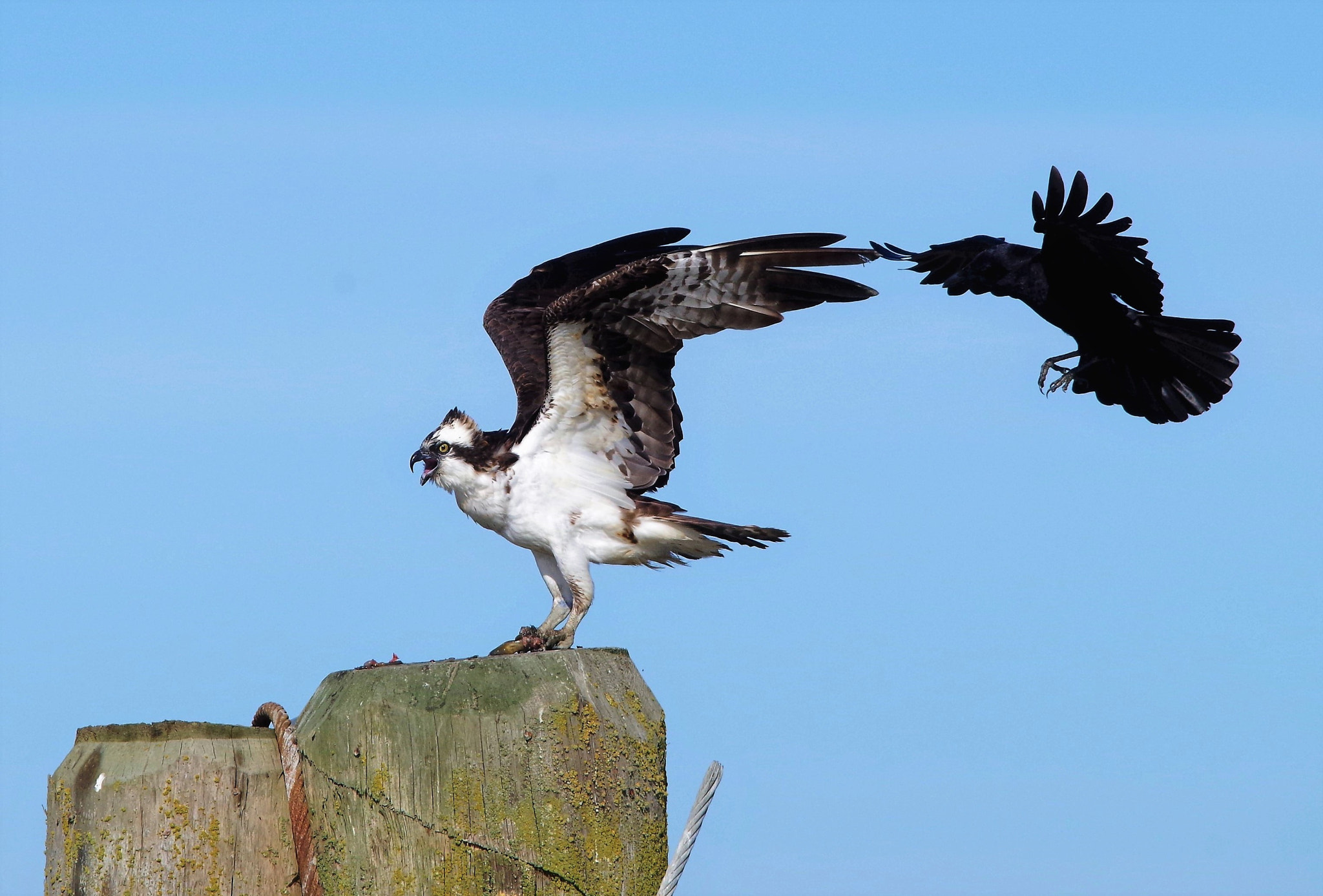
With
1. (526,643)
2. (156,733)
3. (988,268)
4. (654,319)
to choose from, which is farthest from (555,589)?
(156,733)

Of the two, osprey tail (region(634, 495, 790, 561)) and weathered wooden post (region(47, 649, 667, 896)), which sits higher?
osprey tail (region(634, 495, 790, 561))

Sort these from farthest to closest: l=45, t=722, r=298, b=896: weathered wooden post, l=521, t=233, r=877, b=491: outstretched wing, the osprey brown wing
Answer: the osprey brown wing → l=521, t=233, r=877, b=491: outstretched wing → l=45, t=722, r=298, b=896: weathered wooden post

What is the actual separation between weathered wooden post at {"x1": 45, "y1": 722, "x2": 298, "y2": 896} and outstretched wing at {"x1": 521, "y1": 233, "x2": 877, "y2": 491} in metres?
3.50

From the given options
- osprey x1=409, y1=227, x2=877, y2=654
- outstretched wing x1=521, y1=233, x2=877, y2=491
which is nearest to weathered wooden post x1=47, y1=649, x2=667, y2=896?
osprey x1=409, y1=227, x2=877, y2=654

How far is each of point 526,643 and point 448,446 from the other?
4.83 feet

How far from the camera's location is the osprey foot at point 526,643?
612 centimetres

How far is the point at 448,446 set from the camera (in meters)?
7.20

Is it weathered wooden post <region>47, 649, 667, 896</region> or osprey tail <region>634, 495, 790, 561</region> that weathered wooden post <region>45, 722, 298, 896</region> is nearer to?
weathered wooden post <region>47, 649, 667, 896</region>

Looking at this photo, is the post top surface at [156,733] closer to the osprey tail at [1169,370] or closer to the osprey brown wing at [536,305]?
the osprey brown wing at [536,305]

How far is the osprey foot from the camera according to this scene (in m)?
6.12

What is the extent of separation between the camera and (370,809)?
12.3 ft

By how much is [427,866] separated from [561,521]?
11.1 ft

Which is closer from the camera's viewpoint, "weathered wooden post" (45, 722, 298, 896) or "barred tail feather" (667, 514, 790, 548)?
"weathered wooden post" (45, 722, 298, 896)

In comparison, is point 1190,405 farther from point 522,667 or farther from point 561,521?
point 522,667
